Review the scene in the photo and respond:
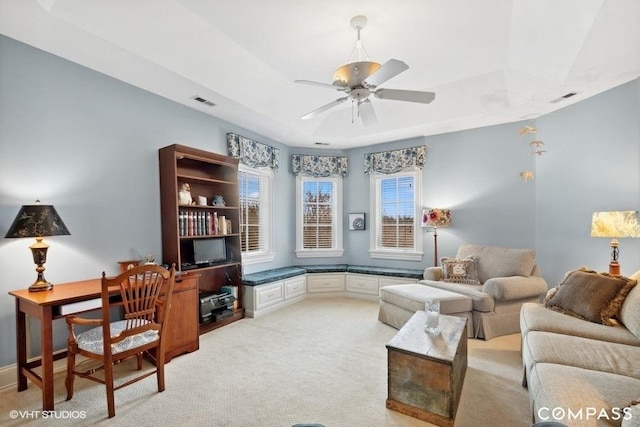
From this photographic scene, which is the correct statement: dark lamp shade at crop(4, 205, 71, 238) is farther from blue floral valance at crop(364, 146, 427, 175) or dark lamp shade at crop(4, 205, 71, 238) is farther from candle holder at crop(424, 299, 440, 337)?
blue floral valance at crop(364, 146, 427, 175)

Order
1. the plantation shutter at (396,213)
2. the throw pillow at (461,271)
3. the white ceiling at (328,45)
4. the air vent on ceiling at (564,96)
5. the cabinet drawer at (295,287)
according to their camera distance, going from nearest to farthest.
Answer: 1. the white ceiling at (328,45)
2. the air vent on ceiling at (564,96)
3. the throw pillow at (461,271)
4. the cabinet drawer at (295,287)
5. the plantation shutter at (396,213)

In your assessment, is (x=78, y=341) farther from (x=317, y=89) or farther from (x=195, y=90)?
(x=317, y=89)

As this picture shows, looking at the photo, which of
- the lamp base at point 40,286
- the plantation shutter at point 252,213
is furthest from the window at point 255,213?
the lamp base at point 40,286

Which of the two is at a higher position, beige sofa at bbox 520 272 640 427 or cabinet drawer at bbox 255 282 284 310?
beige sofa at bbox 520 272 640 427

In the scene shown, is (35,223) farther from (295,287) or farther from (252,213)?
(295,287)

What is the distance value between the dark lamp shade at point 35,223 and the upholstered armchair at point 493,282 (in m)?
4.08

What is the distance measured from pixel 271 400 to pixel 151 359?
4.52 ft

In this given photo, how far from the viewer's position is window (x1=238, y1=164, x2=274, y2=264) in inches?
187

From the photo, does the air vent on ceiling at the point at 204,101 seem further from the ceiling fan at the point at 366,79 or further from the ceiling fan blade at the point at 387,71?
the ceiling fan blade at the point at 387,71

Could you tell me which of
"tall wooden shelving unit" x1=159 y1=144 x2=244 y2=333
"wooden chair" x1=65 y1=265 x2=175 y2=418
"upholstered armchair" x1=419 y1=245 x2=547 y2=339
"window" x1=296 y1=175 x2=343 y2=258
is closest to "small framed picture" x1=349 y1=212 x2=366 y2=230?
"window" x1=296 y1=175 x2=343 y2=258

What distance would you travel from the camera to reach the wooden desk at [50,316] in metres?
2.11

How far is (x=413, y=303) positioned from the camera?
354 cm

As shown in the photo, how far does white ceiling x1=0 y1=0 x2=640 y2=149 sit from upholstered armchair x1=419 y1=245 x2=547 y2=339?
199cm

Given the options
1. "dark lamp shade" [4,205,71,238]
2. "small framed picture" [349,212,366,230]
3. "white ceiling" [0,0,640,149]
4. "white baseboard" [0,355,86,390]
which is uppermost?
"white ceiling" [0,0,640,149]
